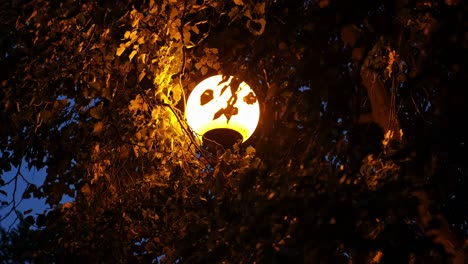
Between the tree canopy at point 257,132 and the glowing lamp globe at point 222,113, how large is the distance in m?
0.24

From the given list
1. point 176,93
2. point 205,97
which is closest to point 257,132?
point 176,93

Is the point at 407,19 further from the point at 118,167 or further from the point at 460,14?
the point at 118,167

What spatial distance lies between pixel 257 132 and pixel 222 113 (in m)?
2.89

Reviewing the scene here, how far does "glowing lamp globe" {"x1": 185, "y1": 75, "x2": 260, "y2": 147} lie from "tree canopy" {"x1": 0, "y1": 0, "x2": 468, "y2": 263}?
24 cm

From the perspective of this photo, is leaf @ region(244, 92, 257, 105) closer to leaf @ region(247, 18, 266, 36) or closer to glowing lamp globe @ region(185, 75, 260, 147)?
glowing lamp globe @ region(185, 75, 260, 147)

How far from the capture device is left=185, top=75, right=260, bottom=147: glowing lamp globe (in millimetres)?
4445

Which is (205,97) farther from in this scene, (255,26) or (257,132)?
(257,132)

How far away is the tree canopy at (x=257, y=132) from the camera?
9.42 ft

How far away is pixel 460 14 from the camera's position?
9.58ft

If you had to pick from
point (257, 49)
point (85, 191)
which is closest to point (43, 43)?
point (85, 191)

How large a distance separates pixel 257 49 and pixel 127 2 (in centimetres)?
126

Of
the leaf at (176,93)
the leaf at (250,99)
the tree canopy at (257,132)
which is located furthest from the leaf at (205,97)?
the leaf at (176,93)

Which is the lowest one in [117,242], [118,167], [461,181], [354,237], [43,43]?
→ [354,237]

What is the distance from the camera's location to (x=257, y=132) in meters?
7.22
